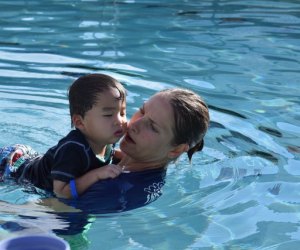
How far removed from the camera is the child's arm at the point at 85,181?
13.7 ft

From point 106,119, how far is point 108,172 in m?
0.27

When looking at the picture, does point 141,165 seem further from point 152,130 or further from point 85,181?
point 85,181

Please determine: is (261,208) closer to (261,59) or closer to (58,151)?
(58,151)

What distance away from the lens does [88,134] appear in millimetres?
4238

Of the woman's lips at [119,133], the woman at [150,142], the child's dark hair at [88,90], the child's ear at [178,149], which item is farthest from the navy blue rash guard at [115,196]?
the child's dark hair at [88,90]

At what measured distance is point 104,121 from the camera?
416 centimetres

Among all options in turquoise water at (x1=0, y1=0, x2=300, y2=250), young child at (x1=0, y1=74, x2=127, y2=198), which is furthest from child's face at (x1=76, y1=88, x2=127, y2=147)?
turquoise water at (x1=0, y1=0, x2=300, y2=250)

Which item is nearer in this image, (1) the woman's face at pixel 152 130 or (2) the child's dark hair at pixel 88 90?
(2) the child's dark hair at pixel 88 90

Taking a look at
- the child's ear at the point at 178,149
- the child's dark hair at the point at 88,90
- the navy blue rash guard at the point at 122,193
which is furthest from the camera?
the child's ear at the point at 178,149

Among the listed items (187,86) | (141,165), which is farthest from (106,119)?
(187,86)

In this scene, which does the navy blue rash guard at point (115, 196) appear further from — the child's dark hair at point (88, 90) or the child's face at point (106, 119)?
the child's dark hair at point (88, 90)

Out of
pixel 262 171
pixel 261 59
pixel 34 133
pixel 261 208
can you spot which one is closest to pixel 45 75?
pixel 34 133

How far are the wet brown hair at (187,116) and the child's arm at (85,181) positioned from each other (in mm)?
383

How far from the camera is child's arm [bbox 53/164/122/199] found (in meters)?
4.18
